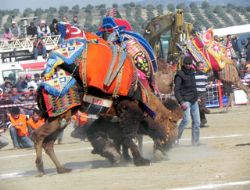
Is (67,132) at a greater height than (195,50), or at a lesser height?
lesser

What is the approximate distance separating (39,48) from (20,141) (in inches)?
442

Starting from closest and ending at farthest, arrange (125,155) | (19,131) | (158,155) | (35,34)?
1. (125,155)
2. (158,155)
3. (19,131)
4. (35,34)

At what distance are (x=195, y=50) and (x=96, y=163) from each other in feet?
23.6

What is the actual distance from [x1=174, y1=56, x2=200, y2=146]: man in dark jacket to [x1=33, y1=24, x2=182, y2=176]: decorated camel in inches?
86.4

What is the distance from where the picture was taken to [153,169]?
10727 millimetres

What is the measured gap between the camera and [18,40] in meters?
26.7

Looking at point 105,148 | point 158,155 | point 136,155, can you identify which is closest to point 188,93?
point 158,155

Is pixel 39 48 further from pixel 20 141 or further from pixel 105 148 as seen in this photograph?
pixel 105 148

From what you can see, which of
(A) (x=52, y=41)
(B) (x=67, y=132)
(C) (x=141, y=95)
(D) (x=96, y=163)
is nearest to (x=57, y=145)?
(B) (x=67, y=132)

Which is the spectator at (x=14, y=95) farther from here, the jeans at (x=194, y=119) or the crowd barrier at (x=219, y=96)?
the jeans at (x=194, y=119)

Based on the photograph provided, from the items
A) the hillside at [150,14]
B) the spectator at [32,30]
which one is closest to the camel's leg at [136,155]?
the hillside at [150,14]

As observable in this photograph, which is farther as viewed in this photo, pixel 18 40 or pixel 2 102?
pixel 18 40

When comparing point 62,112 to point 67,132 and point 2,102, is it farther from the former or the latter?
point 2,102

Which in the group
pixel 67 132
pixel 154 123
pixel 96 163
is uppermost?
pixel 154 123
